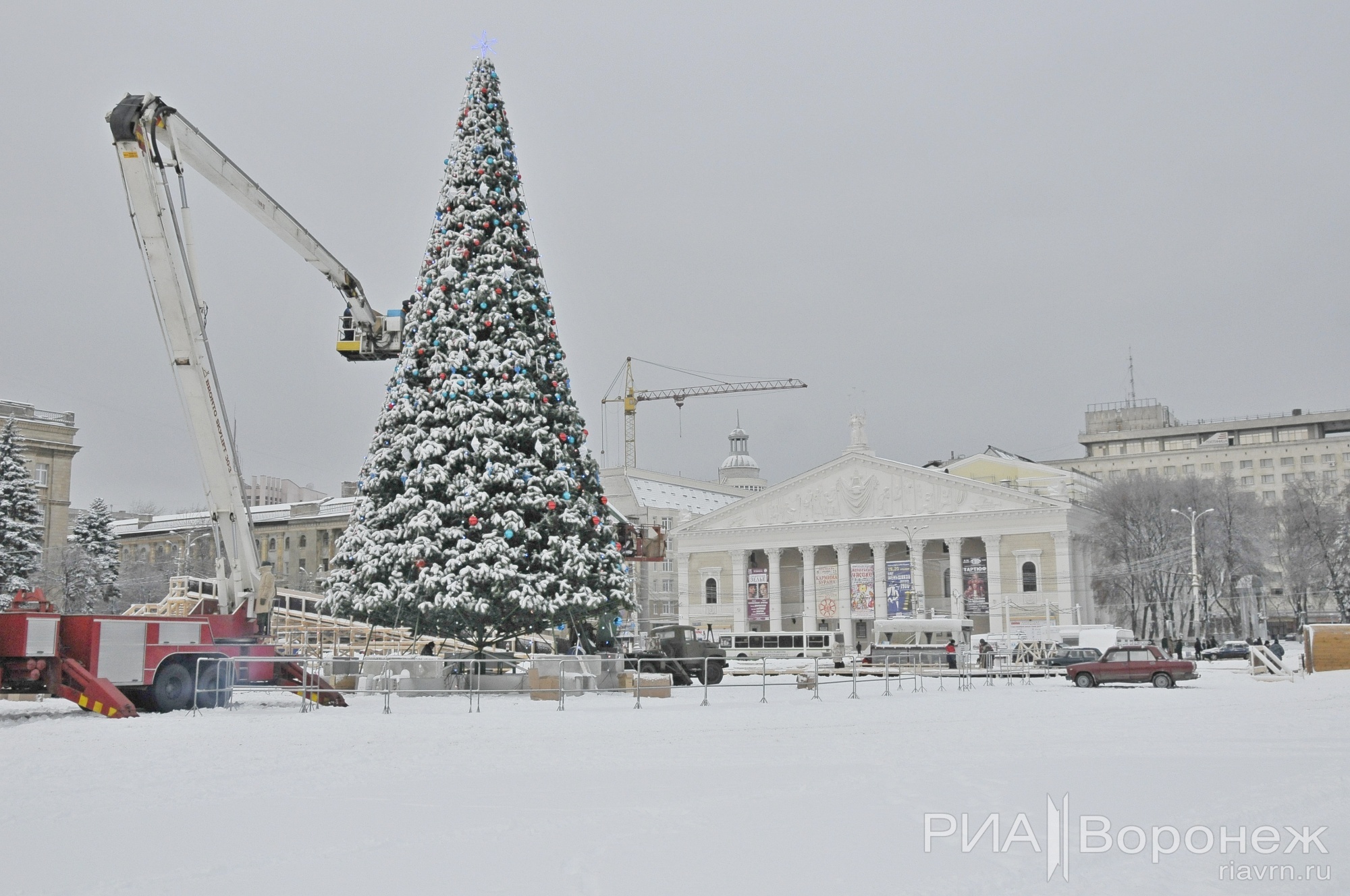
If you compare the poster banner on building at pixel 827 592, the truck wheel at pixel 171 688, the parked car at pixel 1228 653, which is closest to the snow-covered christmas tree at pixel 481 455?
the truck wheel at pixel 171 688

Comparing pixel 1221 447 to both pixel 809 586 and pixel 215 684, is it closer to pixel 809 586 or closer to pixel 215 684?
pixel 809 586

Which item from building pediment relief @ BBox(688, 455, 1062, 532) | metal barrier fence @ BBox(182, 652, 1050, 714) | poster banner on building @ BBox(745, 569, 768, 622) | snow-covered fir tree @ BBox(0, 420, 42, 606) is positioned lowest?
metal barrier fence @ BBox(182, 652, 1050, 714)

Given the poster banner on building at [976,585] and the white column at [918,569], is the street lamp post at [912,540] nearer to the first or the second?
the white column at [918,569]

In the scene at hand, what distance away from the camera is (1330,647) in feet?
115

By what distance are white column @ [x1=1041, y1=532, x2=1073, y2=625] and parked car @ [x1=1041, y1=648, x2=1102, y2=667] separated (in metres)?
33.4

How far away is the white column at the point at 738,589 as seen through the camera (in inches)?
3789

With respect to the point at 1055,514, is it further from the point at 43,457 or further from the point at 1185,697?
the point at 43,457

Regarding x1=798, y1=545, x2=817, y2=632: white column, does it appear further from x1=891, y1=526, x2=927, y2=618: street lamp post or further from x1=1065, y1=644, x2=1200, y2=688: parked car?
x1=1065, y1=644, x2=1200, y2=688: parked car

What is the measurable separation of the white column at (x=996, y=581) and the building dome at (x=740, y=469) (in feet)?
204

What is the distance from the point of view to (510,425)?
27234 millimetres

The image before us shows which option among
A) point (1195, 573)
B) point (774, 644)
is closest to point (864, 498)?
point (774, 644)

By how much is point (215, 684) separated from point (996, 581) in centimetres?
7244

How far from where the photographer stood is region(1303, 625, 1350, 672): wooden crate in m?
34.9

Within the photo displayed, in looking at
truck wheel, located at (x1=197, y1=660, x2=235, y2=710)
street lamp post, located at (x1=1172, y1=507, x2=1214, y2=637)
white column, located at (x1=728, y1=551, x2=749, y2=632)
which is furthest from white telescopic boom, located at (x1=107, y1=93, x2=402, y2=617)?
white column, located at (x1=728, y1=551, x2=749, y2=632)
